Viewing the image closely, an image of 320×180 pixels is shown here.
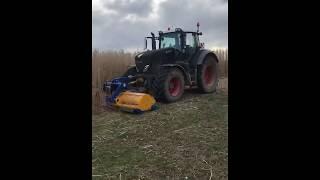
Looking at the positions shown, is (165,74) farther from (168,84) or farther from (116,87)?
(116,87)

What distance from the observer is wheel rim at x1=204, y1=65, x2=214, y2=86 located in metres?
9.07

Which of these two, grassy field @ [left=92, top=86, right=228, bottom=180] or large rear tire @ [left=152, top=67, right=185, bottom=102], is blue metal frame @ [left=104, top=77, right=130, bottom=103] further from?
large rear tire @ [left=152, top=67, right=185, bottom=102]

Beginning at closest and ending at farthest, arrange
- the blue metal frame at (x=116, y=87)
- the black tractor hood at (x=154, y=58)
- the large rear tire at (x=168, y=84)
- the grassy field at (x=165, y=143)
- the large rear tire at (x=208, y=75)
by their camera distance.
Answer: the grassy field at (x=165, y=143), the blue metal frame at (x=116, y=87), the large rear tire at (x=168, y=84), the black tractor hood at (x=154, y=58), the large rear tire at (x=208, y=75)

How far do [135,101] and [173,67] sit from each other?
1372 millimetres

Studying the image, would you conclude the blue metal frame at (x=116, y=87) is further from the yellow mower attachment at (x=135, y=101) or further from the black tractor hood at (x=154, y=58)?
the black tractor hood at (x=154, y=58)

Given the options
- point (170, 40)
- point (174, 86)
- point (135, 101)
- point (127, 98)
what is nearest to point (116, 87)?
point (127, 98)

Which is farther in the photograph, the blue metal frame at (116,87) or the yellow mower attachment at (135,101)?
the blue metal frame at (116,87)

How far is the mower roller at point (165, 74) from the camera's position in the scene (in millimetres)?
7008

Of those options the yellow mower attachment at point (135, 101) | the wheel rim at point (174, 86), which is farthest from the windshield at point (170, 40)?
the yellow mower attachment at point (135, 101)

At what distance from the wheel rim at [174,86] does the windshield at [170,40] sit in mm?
941

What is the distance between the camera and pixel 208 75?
9141 mm
